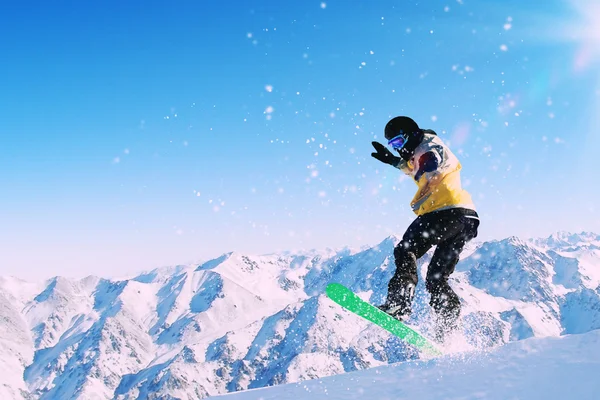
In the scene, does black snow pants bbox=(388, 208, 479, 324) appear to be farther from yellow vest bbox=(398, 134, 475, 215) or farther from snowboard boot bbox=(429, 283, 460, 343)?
yellow vest bbox=(398, 134, 475, 215)

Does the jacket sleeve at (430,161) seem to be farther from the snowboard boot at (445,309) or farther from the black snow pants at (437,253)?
the snowboard boot at (445,309)

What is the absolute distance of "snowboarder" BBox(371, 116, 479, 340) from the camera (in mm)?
6125

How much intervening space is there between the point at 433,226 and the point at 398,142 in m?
1.33

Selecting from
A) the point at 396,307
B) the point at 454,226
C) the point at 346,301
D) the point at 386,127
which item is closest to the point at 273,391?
the point at 346,301

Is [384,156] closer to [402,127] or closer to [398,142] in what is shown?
[398,142]

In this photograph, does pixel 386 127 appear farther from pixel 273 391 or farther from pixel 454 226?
pixel 273 391

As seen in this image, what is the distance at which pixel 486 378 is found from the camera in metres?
3.82

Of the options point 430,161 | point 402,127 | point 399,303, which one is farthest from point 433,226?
point 402,127

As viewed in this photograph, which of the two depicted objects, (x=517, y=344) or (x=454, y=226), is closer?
(x=517, y=344)

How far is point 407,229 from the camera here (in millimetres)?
6777

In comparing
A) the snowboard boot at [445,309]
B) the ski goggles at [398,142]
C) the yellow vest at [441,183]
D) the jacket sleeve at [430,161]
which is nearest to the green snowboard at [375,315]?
the snowboard boot at [445,309]

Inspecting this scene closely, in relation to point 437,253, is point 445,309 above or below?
below

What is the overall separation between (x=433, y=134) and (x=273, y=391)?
13.7ft

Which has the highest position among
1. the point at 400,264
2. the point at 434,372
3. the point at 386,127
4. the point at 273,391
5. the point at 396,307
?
the point at 386,127
